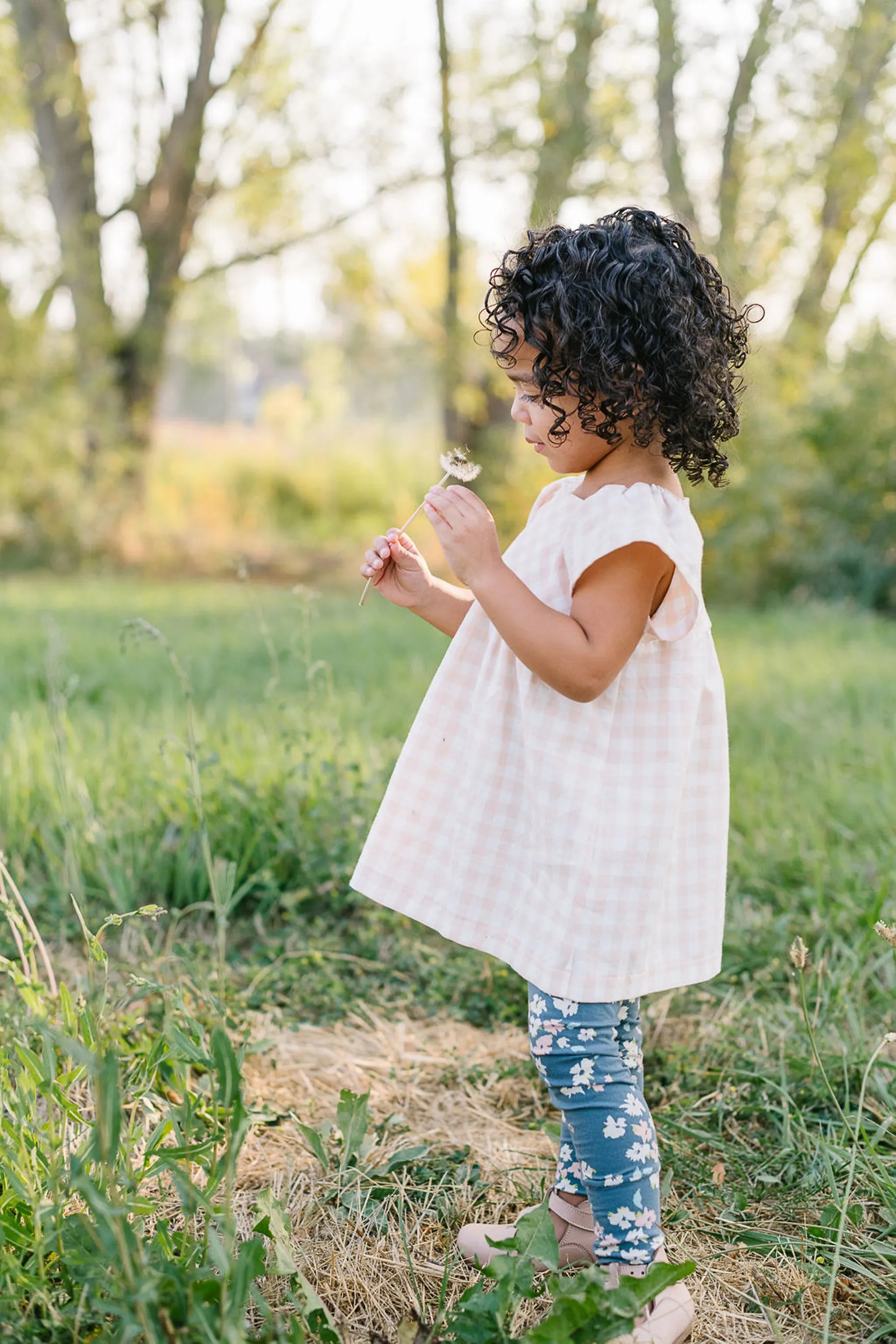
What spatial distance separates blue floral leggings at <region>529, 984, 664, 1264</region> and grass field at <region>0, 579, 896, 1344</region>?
152mm

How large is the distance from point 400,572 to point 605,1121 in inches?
32.7

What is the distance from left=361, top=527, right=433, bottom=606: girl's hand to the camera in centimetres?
176

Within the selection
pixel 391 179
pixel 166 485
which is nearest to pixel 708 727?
pixel 391 179

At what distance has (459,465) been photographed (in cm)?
172

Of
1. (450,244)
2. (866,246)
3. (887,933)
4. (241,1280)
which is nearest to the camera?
(241,1280)

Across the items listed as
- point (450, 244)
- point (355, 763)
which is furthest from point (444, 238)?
point (355, 763)

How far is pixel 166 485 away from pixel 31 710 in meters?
9.16

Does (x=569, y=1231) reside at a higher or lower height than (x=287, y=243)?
lower

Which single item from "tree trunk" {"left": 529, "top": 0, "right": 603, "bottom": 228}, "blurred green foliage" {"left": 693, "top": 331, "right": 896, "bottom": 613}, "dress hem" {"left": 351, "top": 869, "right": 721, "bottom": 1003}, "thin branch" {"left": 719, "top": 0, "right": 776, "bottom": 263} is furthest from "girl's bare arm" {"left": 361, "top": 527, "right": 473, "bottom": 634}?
"tree trunk" {"left": 529, "top": 0, "right": 603, "bottom": 228}

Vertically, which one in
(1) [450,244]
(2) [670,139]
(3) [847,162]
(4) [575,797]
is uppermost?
(2) [670,139]

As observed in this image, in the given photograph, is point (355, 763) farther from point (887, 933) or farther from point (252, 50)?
point (252, 50)

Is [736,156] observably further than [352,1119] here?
Yes

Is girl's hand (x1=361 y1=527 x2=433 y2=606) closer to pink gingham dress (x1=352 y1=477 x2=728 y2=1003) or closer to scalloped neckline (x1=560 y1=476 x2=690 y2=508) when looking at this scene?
pink gingham dress (x1=352 y1=477 x2=728 y2=1003)

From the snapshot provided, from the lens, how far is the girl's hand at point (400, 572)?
5.78ft
